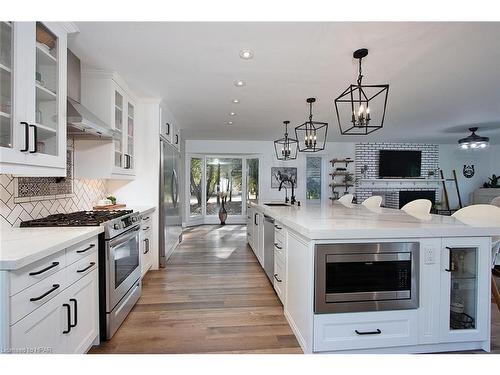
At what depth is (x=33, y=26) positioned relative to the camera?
148 centimetres

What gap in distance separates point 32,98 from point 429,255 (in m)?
2.60

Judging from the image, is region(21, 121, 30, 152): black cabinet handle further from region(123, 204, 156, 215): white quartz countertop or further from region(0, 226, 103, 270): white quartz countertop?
region(123, 204, 156, 215): white quartz countertop

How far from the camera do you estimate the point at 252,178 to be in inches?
299

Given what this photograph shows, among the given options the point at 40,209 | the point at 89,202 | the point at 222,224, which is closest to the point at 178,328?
the point at 40,209

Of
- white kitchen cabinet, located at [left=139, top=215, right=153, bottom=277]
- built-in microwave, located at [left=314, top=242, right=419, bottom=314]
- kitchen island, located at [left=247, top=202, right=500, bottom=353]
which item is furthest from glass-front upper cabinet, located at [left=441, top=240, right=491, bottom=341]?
white kitchen cabinet, located at [left=139, top=215, right=153, bottom=277]

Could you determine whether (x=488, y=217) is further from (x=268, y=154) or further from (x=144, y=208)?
(x=268, y=154)

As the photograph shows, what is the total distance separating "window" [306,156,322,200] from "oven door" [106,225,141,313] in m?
5.90

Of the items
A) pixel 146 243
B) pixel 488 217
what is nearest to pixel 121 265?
pixel 146 243

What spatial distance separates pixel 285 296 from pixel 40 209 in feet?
7.11

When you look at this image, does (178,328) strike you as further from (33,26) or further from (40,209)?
(33,26)

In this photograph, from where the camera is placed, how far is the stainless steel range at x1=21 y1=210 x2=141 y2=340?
188cm

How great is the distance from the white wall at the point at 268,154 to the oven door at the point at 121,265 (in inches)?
196
